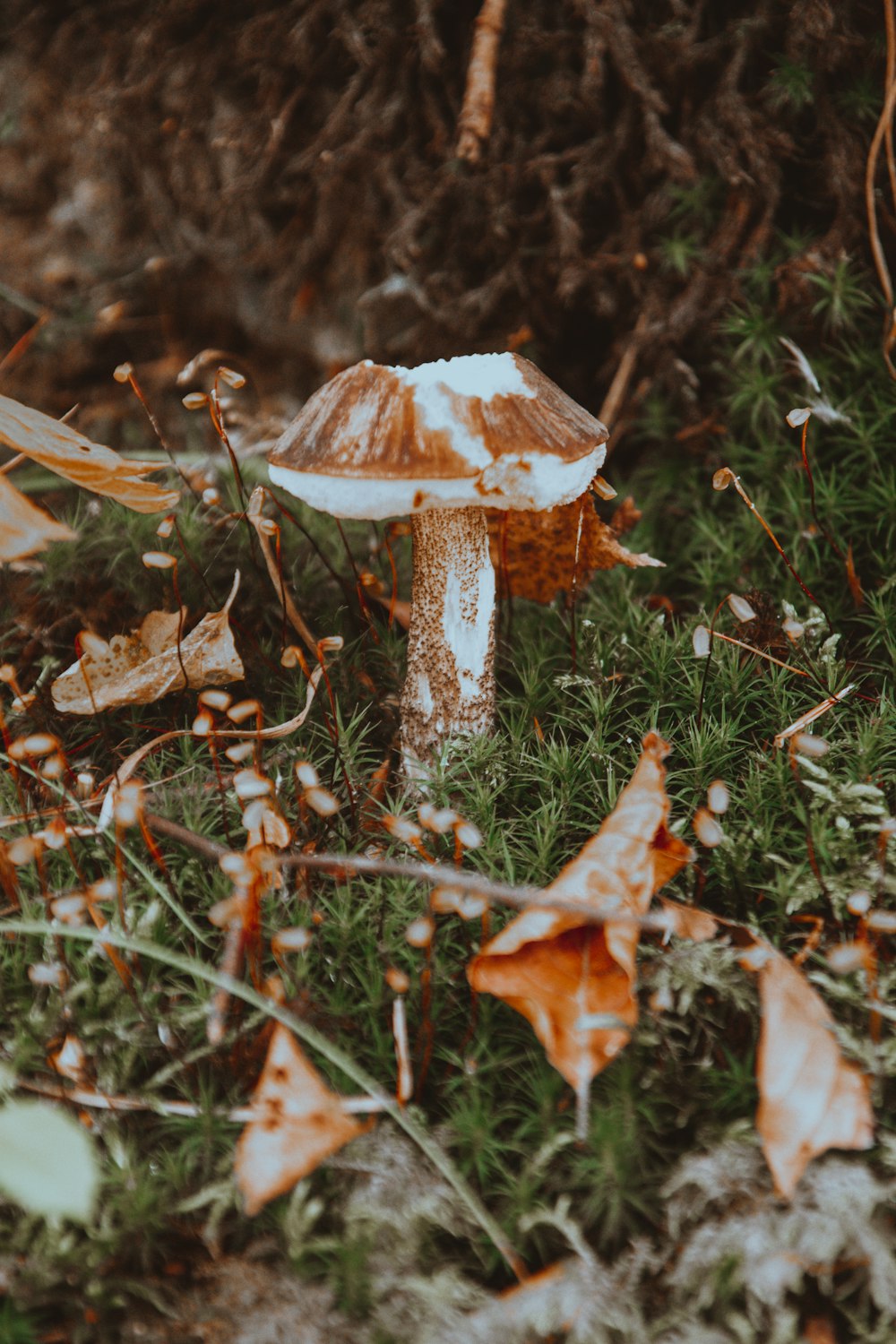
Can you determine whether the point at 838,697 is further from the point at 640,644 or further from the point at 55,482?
the point at 55,482

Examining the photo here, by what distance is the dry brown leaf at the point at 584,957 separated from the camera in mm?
1370

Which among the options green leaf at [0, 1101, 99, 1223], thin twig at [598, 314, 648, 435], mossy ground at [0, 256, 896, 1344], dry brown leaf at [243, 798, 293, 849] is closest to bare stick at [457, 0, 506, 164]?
thin twig at [598, 314, 648, 435]

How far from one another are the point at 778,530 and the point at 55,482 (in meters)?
2.12

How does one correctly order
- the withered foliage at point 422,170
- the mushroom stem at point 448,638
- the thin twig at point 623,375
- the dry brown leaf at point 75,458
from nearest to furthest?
the dry brown leaf at point 75,458, the mushroom stem at point 448,638, the withered foliage at point 422,170, the thin twig at point 623,375

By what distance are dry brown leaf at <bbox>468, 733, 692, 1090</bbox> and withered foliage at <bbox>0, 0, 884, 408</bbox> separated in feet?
5.60

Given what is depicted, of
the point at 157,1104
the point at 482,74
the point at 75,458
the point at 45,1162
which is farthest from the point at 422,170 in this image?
the point at 45,1162

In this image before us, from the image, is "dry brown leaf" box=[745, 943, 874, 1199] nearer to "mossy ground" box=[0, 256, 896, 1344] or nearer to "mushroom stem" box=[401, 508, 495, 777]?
"mossy ground" box=[0, 256, 896, 1344]

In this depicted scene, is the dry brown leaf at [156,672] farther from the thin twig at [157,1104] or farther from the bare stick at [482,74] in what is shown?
the bare stick at [482,74]

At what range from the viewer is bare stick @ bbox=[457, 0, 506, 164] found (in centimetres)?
260

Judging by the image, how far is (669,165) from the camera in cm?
262

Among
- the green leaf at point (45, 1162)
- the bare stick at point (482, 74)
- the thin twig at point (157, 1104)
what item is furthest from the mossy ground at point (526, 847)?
the bare stick at point (482, 74)

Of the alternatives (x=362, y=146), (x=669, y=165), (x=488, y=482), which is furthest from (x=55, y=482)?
(x=669, y=165)

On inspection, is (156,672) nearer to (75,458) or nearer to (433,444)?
(75,458)

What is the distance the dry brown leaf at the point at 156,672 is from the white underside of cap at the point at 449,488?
49 centimetres
